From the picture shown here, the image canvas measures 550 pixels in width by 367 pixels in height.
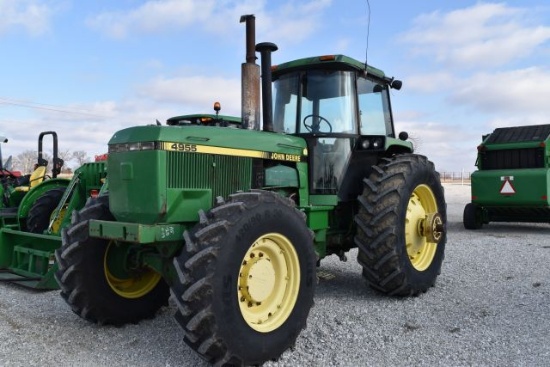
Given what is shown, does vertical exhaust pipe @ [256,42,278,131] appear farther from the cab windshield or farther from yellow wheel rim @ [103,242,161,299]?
yellow wheel rim @ [103,242,161,299]

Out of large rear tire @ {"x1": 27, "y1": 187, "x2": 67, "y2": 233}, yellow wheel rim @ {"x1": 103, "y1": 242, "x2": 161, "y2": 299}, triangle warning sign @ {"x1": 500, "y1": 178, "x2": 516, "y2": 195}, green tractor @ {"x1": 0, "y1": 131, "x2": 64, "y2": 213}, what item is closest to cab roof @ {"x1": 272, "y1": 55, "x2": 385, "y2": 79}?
yellow wheel rim @ {"x1": 103, "y1": 242, "x2": 161, "y2": 299}

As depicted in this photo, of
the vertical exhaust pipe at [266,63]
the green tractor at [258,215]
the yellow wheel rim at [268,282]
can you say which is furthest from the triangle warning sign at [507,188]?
the yellow wheel rim at [268,282]

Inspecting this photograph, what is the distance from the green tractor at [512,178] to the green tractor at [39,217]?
28.2 feet

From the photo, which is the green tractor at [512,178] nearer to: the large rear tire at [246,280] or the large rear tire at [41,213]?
the large rear tire at [246,280]

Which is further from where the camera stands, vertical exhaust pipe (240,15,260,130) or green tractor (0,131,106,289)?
green tractor (0,131,106,289)

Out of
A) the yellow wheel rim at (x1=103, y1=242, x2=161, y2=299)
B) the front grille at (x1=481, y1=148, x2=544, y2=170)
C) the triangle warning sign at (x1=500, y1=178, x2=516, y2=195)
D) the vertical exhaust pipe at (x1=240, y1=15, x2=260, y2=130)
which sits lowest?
the yellow wheel rim at (x1=103, y1=242, x2=161, y2=299)

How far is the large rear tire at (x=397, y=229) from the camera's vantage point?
4914 mm

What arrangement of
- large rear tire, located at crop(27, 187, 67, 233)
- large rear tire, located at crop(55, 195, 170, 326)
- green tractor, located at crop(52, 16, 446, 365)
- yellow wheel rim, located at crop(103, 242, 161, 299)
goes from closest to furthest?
green tractor, located at crop(52, 16, 446, 365)
large rear tire, located at crop(55, 195, 170, 326)
yellow wheel rim, located at crop(103, 242, 161, 299)
large rear tire, located at crop(27, 187, 67, 233)

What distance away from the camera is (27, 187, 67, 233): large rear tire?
776 cm

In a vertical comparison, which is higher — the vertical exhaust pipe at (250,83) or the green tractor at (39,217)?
the vertical exhaust pipe at (250,83)

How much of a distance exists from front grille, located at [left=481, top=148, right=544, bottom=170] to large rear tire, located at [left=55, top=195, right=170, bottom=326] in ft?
32.0

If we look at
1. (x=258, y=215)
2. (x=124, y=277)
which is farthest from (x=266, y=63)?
(x=124, y=277)

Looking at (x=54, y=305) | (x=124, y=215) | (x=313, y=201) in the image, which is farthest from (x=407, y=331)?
(x=54, y=305)

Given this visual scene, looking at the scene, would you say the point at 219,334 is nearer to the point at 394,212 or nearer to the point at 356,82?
the point at 394,212
